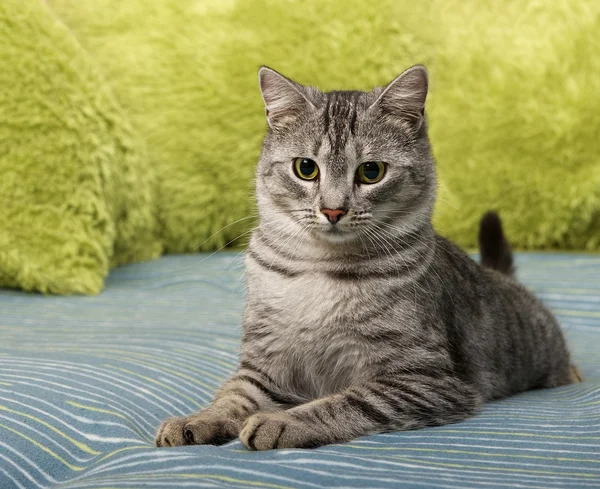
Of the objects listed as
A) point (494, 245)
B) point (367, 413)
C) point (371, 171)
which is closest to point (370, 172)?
point (371, 171)

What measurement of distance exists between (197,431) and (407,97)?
28.3 inches

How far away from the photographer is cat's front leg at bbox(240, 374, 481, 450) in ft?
3.90

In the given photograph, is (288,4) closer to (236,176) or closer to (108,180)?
(236,176)

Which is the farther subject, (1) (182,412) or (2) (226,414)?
(1) (182,412)

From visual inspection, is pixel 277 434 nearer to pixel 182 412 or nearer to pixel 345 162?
pixel 182 412

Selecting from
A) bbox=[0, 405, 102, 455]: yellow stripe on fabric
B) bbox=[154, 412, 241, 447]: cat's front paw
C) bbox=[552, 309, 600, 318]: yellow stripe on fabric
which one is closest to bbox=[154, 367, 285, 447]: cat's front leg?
bbox=[154, 412, 241, 447]: cat's front paw

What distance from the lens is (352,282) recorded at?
145cm

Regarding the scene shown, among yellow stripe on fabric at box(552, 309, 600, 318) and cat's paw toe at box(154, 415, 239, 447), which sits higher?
yellow stripe on fabric at box(552, 309, 600, 318)

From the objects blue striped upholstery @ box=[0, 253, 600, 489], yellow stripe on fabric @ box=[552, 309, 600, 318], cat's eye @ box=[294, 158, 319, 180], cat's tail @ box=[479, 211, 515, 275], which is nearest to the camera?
blue striped upholstery @ box=[0, 253, 600, 489]

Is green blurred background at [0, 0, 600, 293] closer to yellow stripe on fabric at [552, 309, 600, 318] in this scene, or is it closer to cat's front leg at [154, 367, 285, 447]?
yellow stripe on fabric at [552, 309, 600, 318]

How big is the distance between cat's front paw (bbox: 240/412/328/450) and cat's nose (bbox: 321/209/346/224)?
13.7 inches

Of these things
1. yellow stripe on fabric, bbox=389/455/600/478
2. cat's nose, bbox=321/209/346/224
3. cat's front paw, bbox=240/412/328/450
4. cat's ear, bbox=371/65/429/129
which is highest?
cat's ear, bbox=371/65/429/129

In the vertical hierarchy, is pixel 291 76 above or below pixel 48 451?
above

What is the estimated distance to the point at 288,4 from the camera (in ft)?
9.96
